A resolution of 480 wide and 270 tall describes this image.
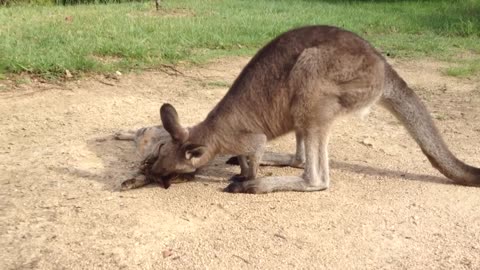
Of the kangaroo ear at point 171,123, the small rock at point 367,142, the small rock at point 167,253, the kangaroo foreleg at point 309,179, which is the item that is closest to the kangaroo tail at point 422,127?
the kangaroo foreleg at point 309,179

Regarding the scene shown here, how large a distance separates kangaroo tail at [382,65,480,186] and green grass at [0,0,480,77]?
→ 3.57 metres

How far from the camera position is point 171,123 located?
13.1 feet

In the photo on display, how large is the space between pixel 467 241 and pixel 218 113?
6.38 feet

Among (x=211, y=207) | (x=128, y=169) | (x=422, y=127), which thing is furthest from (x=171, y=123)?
(x=422, y=127)

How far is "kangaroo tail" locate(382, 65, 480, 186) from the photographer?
4031 millimetres

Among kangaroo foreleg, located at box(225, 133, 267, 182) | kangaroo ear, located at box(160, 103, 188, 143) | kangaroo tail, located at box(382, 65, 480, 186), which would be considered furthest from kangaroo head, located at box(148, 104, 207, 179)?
kangaroo tail, located at box(382, 65, 480, 186)

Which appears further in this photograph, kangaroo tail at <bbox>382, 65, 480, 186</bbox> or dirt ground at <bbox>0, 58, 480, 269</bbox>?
kangaroo tail at <bbox>382, 65, 480, 186</bbox>

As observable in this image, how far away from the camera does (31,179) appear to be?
397 centimetres

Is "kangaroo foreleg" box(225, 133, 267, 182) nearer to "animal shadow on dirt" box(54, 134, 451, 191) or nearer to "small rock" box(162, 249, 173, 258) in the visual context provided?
"animal shadow on dirt" box(54, 134, 451, 191)

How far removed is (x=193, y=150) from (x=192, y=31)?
484cm

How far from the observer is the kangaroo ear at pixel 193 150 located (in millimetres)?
3988

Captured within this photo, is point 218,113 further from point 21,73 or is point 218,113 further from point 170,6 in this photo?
point 170,6

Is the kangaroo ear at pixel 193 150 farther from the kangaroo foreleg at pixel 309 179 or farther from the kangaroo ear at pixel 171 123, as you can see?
the kangaroo foreleg at pixel 309 179

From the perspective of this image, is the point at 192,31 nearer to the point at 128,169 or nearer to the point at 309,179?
the point at 128,169
